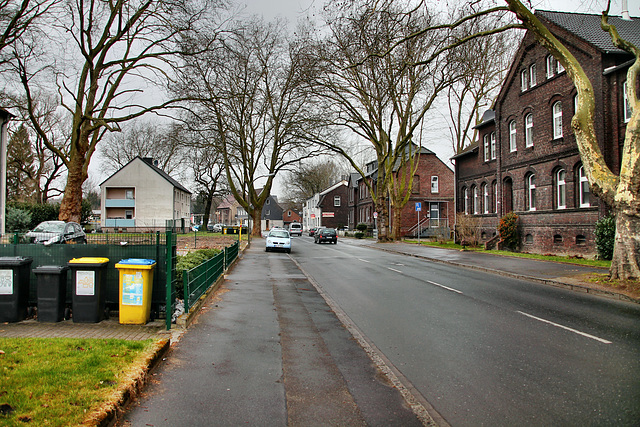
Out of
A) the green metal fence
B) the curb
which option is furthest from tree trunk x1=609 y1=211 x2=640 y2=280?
the green metal fence

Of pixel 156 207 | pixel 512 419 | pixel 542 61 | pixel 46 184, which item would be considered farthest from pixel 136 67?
pixel 156 207

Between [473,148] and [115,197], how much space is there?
47.5 metres

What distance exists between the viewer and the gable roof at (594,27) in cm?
2041

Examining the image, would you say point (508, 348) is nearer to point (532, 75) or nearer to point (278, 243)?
point (532, 75)

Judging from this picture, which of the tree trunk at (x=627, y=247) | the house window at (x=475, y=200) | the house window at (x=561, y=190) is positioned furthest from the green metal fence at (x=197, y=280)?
the house window at (x=475, y=200)

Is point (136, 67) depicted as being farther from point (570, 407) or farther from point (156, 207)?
point (156, 207)

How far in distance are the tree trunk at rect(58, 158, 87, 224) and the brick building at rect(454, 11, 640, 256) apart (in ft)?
81.3

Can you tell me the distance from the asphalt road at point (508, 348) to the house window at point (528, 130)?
15.3m

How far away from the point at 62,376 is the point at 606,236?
65.7 ft

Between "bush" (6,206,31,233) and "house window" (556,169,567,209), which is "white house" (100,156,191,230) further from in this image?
"house window" (556,169,567,209)

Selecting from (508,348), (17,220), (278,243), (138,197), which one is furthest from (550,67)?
(138,197)

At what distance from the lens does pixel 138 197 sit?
6009 cm

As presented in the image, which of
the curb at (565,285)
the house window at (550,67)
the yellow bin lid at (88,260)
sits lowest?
the curb at (565,285)

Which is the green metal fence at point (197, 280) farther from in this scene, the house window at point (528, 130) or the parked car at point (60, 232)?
the house window at point (528, 130)
